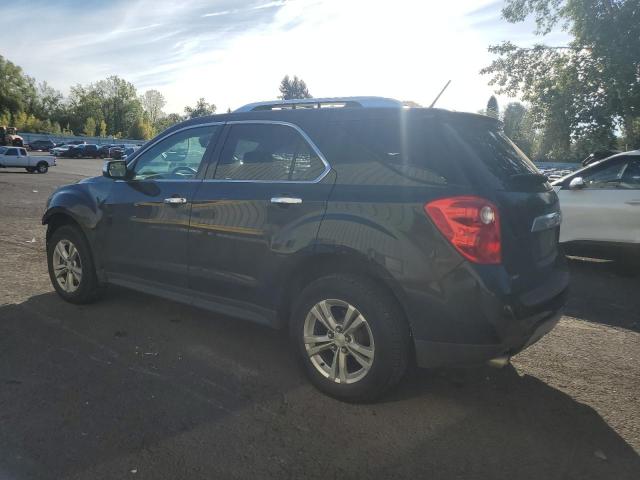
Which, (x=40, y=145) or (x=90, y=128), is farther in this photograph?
(x=90, y=128)

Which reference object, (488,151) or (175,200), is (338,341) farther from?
(175,200)

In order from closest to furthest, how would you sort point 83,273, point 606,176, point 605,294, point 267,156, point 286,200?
point 286,200 → point 267,156 → point 83,273 → point 605,294 → point 606,176

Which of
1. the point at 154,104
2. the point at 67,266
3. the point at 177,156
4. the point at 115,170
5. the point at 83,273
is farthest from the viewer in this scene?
the point at 154,104

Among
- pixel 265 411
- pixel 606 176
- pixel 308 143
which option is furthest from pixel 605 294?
pixel 265 411

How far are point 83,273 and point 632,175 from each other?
6.48m

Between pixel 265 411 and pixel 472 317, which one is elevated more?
pixel 472 317

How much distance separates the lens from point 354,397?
3082 mm

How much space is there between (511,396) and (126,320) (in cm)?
318

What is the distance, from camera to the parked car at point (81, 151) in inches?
2194

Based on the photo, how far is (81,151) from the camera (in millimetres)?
56156

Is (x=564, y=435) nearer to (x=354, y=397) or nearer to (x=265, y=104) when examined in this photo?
(x=354, y=397)

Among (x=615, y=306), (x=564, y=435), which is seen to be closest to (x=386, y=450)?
(x=564, y=435)

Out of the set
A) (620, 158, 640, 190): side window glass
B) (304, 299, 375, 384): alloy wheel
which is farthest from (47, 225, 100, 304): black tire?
(620, 158, 640, 190): side window glass

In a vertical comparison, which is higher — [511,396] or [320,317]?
[320,317]
